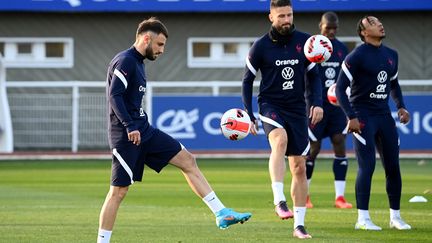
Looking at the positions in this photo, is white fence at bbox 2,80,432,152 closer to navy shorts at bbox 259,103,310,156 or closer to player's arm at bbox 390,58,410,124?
player's arm at bbox 390,58,410,124

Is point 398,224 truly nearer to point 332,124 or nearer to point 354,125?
point 354,125

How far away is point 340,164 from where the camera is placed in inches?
663

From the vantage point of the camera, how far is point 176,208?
1600 centimetres

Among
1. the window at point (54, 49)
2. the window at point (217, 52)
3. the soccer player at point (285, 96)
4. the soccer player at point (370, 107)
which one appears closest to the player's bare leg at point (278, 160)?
the soccer player at point (285, 96)

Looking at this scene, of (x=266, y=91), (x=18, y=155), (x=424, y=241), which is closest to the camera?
(x=424, y=241)

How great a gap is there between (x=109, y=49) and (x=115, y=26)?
2.30 ft

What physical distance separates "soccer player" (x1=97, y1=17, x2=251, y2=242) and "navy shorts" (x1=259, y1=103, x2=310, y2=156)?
5.25 ft

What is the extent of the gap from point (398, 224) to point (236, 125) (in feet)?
7.35

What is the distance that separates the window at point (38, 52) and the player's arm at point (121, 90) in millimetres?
23129

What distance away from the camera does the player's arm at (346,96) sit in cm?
1280

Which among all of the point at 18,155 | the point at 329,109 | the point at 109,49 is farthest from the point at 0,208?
the point at 109,49

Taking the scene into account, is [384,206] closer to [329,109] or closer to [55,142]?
[329,109]

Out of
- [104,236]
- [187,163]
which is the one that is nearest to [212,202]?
[187,163]

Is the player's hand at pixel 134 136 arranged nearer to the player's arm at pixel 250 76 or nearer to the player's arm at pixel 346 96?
the player's arm at pixel 250 76
